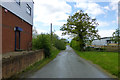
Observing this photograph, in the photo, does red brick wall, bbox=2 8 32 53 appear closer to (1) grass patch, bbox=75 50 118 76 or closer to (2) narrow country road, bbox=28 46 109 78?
(2) narrow country road, bbox=28 46 109 78

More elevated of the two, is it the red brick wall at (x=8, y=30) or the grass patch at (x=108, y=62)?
the red brick wall at (x=8, y=30)

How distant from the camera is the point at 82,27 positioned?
100ft

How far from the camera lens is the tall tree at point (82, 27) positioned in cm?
3038

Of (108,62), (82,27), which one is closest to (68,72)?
(108,62)

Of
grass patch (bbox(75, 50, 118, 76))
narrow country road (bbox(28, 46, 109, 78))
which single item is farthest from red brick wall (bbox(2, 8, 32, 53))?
grass patch (bbox(75, 50, 118, 76))

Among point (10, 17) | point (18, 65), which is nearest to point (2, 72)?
point (18, 65)

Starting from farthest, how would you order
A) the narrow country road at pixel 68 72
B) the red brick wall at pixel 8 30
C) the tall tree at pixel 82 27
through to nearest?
the tall tree at pixel 82 27 → the red brick wall at pixel 8 30 → the narrow country road at pixel 68 72

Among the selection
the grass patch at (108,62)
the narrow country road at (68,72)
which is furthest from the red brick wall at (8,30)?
the grass patch at (108,62)

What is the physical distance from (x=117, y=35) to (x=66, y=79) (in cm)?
3067

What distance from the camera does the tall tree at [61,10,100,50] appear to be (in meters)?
30.4

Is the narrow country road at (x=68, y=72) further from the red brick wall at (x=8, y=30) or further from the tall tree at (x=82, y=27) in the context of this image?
the tall tree at (x=82, y=27)

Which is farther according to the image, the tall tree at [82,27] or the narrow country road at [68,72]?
the tall tree at [82,27]

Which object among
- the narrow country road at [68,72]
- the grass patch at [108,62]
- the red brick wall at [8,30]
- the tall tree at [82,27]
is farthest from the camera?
the tall tree at [82,27]

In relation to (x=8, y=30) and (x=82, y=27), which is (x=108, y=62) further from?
(x=82, y=27)
